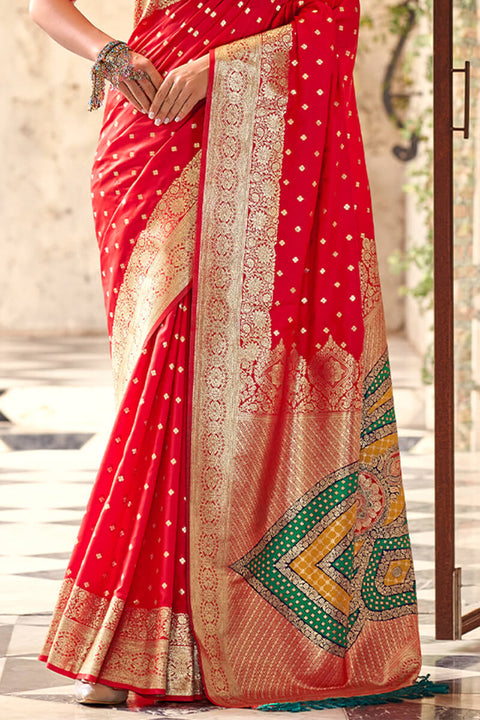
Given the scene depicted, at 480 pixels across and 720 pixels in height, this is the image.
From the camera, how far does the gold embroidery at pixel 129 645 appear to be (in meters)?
1.87

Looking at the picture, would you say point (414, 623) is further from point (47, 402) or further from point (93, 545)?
point (47, 402)

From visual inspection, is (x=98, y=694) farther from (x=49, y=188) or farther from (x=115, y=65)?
(x=49, y=188)

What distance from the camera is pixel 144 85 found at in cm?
195

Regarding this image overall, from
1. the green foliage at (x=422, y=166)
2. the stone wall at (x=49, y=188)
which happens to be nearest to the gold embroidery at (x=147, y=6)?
the green foliage at (x=422, y=166)

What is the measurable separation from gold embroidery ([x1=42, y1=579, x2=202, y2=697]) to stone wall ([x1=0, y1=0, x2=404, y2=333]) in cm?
674

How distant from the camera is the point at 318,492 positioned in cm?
198

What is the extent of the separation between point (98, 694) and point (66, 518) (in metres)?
1.59

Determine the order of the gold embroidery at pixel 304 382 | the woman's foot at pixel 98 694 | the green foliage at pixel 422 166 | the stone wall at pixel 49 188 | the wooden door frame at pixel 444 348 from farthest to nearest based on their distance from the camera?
the stone wall at pixel 49 188 → the green foliage at pixel 422 166 → the wooden door frame at pixel 444 348 → the gold embroidery at pixel 304 382 → the woman's foot at pixel 98 694

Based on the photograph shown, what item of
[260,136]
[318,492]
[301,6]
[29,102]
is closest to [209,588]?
[318,492]

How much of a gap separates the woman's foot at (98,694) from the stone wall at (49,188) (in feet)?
22.3

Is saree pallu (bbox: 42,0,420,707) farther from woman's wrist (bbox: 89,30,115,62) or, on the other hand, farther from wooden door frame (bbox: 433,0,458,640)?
wooden door frame (bbox: 433,0,458,640)

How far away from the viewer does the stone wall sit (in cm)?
857

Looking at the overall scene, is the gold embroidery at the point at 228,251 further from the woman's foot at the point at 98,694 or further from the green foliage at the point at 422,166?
the green foliage at the point at 422,166

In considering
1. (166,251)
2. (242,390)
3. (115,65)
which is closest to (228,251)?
(166,251)
